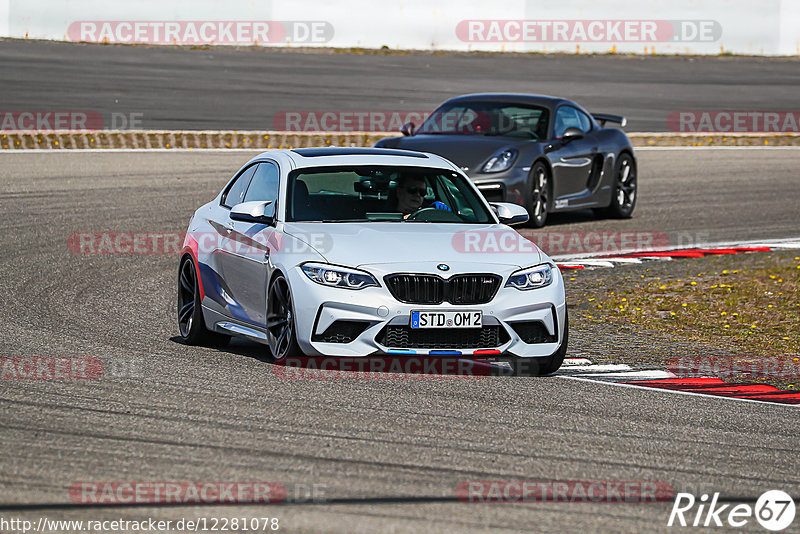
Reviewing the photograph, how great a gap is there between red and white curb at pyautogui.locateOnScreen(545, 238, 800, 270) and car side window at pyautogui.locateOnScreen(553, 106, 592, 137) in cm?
219

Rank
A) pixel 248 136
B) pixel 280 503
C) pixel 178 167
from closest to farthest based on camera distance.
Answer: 1. pixel 280 503
2. pixel 178 167
3. pixel 248 136

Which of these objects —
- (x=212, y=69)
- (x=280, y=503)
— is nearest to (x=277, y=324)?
(x=280, y=503)

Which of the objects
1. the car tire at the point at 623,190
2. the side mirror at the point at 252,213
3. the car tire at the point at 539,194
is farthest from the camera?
the car tire at the point at 623,190

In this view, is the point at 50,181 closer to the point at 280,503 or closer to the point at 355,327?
the point at 355,327

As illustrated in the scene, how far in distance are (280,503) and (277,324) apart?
314 centimetres

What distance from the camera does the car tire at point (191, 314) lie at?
370 inches

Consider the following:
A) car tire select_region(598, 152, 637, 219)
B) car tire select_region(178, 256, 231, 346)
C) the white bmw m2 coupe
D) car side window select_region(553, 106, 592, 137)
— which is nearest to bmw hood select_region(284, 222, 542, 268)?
the white bmw m2 coupe

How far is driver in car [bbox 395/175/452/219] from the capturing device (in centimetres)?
929

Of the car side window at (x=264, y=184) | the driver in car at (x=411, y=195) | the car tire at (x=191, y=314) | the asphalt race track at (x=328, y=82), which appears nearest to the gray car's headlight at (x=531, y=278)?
the driver in car at (x=411, y=195)

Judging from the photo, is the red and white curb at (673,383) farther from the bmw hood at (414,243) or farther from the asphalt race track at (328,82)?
the asphalt race track at (328,82)

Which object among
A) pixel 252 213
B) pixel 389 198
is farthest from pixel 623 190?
pixel 252 213

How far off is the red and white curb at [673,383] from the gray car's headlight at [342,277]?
4.65ft

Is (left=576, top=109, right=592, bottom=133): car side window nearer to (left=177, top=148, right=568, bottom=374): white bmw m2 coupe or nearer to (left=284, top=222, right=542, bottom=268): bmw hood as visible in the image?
(left=177, top=148, right=568, bottom=374): white bmw m2 coupe

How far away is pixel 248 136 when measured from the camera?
2275cm
